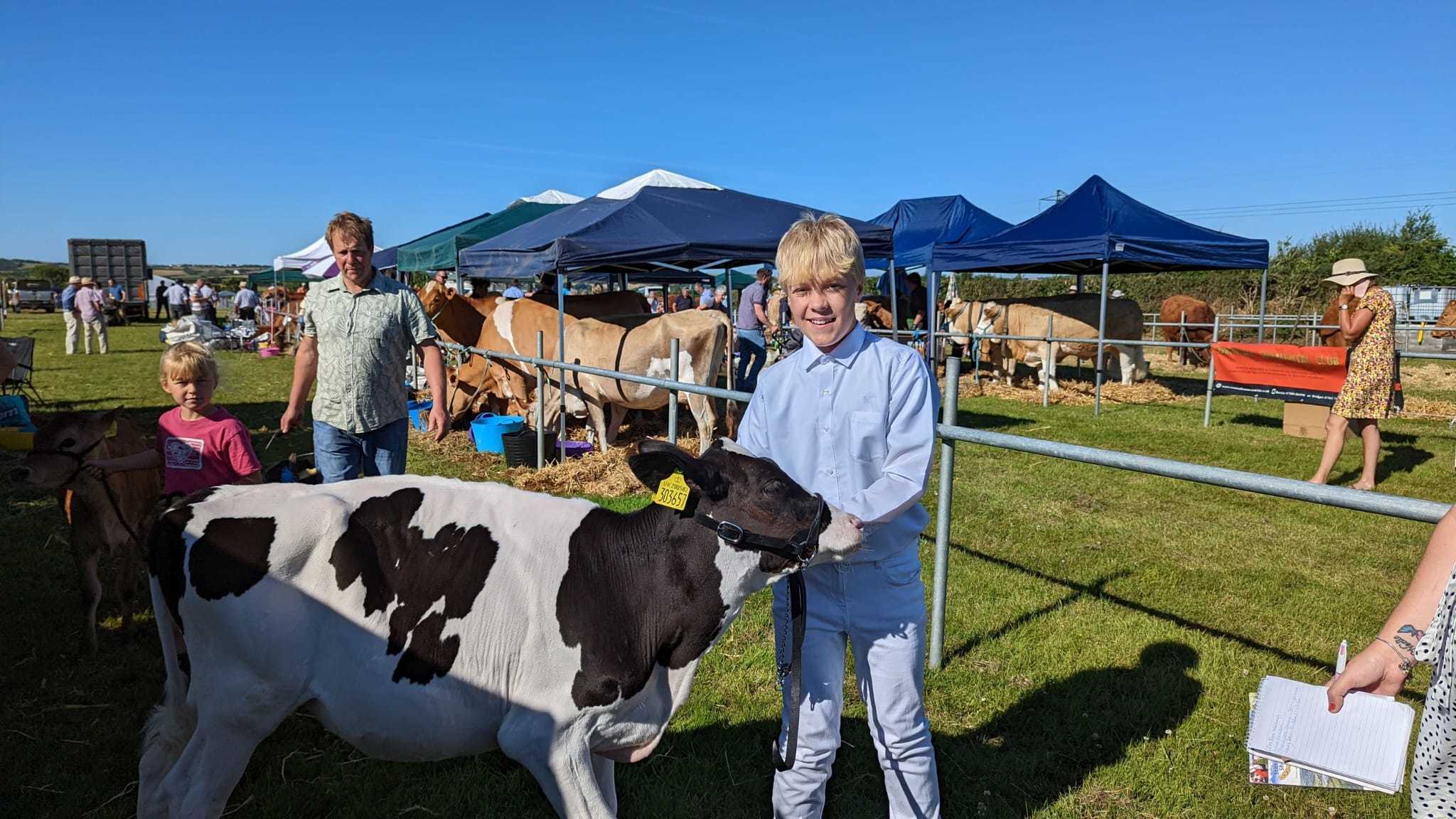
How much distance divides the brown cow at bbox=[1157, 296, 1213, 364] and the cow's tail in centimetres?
2223

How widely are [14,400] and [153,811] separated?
630cm

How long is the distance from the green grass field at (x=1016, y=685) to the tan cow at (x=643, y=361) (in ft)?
7.64

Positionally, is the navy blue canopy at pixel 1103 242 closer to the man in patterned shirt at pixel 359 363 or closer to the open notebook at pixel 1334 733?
the man in patterned shirt at pixel 359 363

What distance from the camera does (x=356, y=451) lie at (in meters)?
4.17

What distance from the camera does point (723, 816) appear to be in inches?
116

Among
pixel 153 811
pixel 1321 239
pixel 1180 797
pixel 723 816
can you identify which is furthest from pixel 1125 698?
pixel 1321 239

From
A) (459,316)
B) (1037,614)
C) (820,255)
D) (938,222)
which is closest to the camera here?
(820,255)

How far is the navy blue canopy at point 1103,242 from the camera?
12.2 meters

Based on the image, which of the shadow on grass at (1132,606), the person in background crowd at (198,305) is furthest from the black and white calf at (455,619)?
the person in background crowd at (198,305)

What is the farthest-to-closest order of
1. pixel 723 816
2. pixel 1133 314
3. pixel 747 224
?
pixel 1133 314, pixel 747 224, pixel 723 816

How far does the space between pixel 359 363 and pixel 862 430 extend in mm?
2801

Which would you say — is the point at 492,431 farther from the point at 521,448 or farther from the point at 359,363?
the point at 359,363

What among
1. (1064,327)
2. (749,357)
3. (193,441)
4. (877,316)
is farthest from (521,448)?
(1064,327)

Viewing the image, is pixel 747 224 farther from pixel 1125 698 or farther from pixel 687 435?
pixel 1125 698
